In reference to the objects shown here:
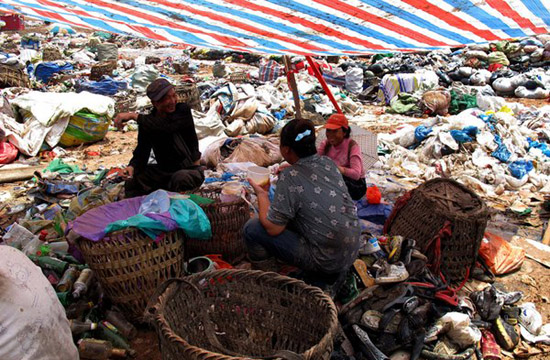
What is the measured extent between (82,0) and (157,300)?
7.71 ft

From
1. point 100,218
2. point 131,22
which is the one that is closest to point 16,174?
point 131,22

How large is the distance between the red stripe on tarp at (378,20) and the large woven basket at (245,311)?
1752 millimetres

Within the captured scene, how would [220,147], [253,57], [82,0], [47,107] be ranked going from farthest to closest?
[253,57] → [47,107] → [220,147] → [82,0]

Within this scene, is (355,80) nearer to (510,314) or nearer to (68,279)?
(510,314)

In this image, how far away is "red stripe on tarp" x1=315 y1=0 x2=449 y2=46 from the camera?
2.72 metres

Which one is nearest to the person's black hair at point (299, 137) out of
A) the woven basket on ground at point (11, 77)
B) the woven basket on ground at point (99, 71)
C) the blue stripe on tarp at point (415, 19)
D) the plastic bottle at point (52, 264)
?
the blue stripe on tarp at point (415, 19)

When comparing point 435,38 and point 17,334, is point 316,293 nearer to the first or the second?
point 17,334

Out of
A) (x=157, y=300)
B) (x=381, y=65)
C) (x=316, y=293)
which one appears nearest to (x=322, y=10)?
(x=316, y=293)

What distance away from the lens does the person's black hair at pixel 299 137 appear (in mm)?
2590

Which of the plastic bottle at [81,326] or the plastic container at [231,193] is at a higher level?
the plastic container at [231,193]

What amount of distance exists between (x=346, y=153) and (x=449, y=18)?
1429mm

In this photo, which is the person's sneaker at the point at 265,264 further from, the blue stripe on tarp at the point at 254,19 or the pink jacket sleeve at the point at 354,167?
the blue stripe on tarp at the point at 254,19

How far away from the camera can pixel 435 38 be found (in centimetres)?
327

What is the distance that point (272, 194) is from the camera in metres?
4.01
